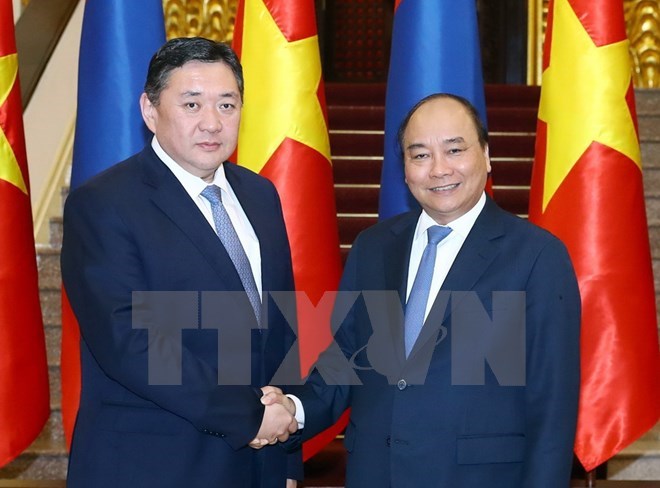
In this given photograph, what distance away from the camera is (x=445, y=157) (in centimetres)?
202

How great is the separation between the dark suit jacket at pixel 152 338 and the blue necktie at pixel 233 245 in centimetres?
4

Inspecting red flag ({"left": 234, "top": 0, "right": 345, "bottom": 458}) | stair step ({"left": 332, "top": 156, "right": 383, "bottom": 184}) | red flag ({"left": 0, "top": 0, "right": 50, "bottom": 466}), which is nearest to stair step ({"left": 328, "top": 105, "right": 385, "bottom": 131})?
stair step ({"left": 332, "top": 156, "right": 383, "bottom": 184})

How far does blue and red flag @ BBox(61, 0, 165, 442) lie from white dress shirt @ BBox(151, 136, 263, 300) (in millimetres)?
812

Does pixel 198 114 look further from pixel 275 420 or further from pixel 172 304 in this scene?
pixel 275 420

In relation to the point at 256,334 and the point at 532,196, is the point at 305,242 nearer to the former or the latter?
the point at 532,196

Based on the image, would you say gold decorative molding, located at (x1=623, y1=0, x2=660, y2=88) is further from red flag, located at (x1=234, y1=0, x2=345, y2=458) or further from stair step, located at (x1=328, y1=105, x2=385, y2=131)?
red flag, located at (x1=234, y1=0, x2=345, y2=458)

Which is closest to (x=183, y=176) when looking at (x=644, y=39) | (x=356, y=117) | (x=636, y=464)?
(x=636, y=464)

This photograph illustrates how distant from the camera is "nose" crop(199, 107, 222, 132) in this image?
1.98 meters

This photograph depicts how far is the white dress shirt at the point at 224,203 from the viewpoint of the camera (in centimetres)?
204

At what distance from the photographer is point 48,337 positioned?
4262 millimetres

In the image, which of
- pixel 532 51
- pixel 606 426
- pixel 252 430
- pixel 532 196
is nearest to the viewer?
pixel 252 430

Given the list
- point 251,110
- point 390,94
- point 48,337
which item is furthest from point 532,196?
point 48,337

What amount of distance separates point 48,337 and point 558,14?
97.0 inches

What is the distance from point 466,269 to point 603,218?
93 centimetres
